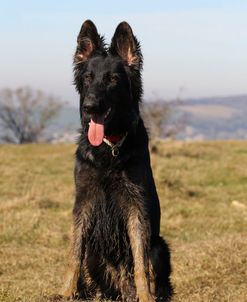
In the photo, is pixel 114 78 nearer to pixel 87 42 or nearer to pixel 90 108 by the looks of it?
pixel 90 108

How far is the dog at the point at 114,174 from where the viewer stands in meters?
5.97

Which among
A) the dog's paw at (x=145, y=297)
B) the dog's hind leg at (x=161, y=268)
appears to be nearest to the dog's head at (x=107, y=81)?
the dog's hind leg at (x=161, y=268)

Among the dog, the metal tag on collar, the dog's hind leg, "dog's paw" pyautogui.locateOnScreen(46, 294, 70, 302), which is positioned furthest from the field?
the metal tag on collar

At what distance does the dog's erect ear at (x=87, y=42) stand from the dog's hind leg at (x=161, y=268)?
88.2 inches

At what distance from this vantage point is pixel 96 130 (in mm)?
5895

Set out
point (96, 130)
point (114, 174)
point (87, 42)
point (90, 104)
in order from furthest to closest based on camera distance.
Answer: point (87, 42) < point (114, 174) < point (96, 130) < point (90, 104)

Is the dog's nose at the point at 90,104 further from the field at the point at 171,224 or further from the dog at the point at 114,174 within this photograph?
the field at the point at 171,224

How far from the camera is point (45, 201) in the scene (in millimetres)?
14500

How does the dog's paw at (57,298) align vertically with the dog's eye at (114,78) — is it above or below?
below

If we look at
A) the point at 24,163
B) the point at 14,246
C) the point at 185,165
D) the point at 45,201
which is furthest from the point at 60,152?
the point at 14,246

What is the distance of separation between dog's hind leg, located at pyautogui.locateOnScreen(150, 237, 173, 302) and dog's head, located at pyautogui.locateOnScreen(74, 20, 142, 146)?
4.67 feet

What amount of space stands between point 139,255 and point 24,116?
205 ft

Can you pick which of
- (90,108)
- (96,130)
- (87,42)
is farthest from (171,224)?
(90,108)

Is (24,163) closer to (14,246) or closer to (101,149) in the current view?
(14,246)
